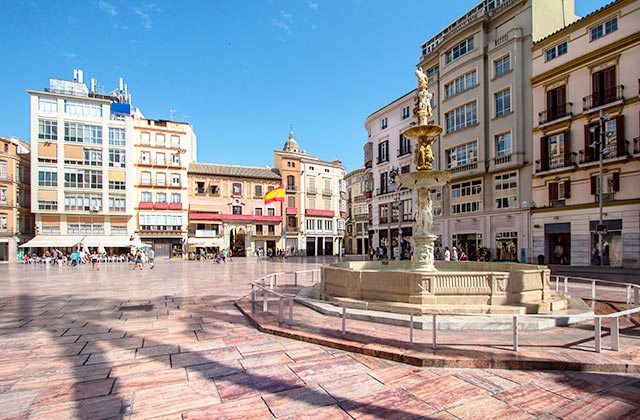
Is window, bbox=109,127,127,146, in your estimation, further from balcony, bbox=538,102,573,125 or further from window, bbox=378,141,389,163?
balcony, bbox=538,102,573,125

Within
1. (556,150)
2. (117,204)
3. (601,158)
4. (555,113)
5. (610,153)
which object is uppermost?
(555,113)

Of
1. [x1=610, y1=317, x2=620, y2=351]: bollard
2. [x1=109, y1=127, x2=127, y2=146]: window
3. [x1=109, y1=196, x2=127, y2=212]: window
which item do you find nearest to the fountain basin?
[x1=610, y1=317, x2=620, y2=351]: bollard

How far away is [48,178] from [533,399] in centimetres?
5423

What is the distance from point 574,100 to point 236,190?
41699mm

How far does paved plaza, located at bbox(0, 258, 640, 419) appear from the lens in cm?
418

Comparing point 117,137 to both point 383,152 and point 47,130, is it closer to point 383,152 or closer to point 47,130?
point 47,130

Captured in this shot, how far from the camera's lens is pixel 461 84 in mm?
33844

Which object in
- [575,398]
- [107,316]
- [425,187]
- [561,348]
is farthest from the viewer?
[425,187]

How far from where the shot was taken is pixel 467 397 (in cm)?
452

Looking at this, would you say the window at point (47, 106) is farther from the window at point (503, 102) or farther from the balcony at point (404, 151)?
the window at point (503, 102)

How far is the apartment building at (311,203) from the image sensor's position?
2266 inches

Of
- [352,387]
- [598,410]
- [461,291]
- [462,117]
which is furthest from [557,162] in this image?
[352,387]

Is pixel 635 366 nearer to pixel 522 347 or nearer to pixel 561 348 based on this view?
pixel 561 348

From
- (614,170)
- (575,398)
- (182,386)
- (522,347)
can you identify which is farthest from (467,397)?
(614,170)
